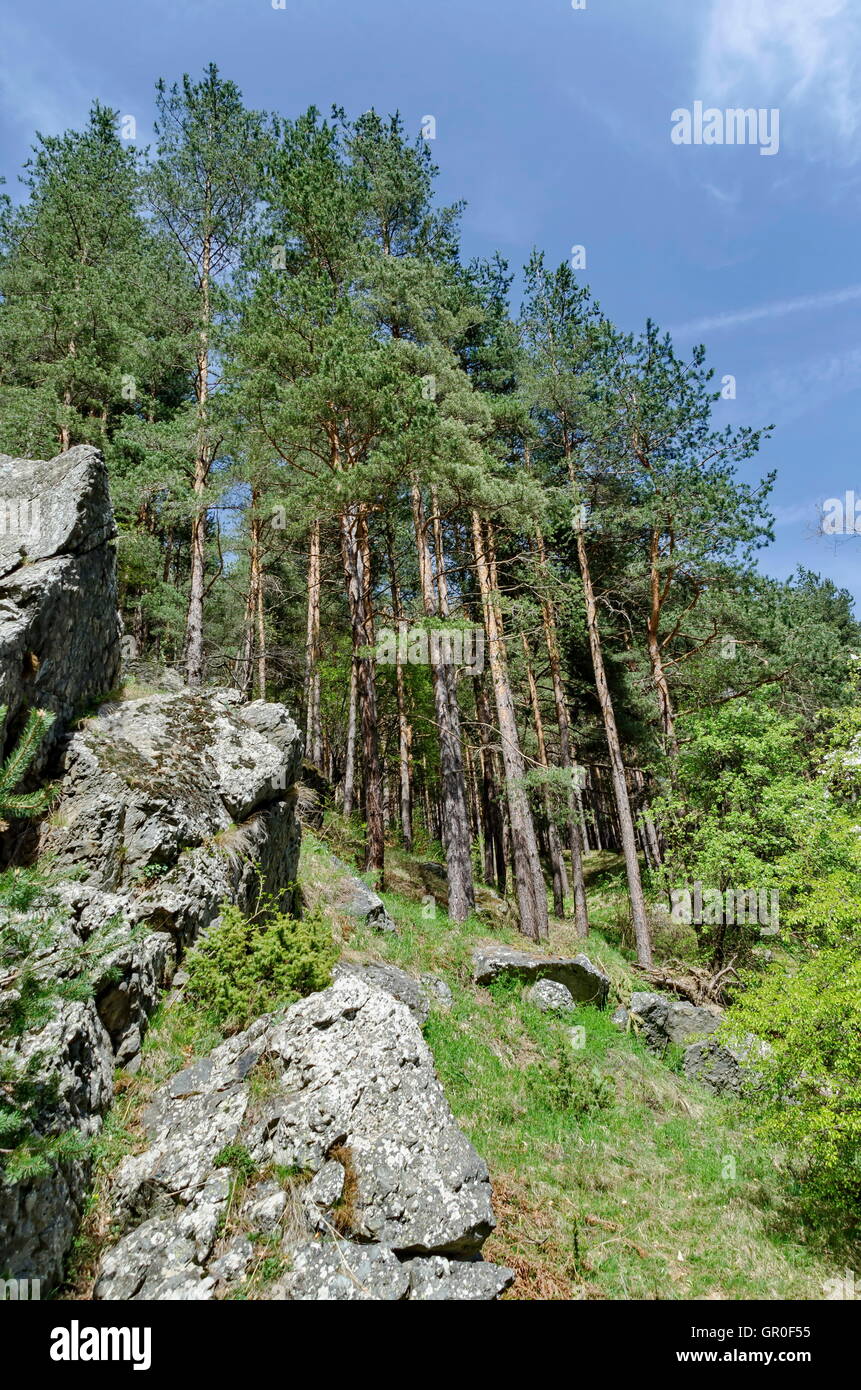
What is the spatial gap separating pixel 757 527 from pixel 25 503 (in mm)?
15991

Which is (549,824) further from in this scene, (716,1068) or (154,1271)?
(154,1271)

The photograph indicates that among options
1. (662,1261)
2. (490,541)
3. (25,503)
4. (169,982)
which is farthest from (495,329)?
(662,1261)

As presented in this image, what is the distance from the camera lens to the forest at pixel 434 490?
1263cm

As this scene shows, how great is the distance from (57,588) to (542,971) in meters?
8.94

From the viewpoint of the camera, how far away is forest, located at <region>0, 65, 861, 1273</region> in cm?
1263

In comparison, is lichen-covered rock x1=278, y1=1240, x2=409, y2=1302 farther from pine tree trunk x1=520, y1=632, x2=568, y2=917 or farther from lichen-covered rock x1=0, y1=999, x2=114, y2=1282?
pine tree trunk x1=520, y1=632, x2=568, y2=917

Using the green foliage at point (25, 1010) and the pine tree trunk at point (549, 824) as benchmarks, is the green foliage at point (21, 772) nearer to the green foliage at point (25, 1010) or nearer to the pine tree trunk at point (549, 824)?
the green foliage at point (25, 1010)

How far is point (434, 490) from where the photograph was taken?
549 inches

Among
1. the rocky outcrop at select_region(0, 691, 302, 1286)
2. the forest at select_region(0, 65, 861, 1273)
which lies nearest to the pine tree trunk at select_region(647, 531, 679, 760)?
the forest at select_region(0, 65, 861, 1273)

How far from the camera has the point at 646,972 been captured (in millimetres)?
13336

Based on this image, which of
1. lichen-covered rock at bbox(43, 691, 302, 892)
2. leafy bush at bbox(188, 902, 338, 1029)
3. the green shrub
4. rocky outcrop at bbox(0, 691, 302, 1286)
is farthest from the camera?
the green shrub

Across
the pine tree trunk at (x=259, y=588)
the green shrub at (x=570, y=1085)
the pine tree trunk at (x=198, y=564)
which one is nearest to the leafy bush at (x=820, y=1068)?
the green shrub at (x=570, y=1085)

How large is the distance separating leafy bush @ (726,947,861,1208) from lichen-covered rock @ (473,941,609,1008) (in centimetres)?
413
